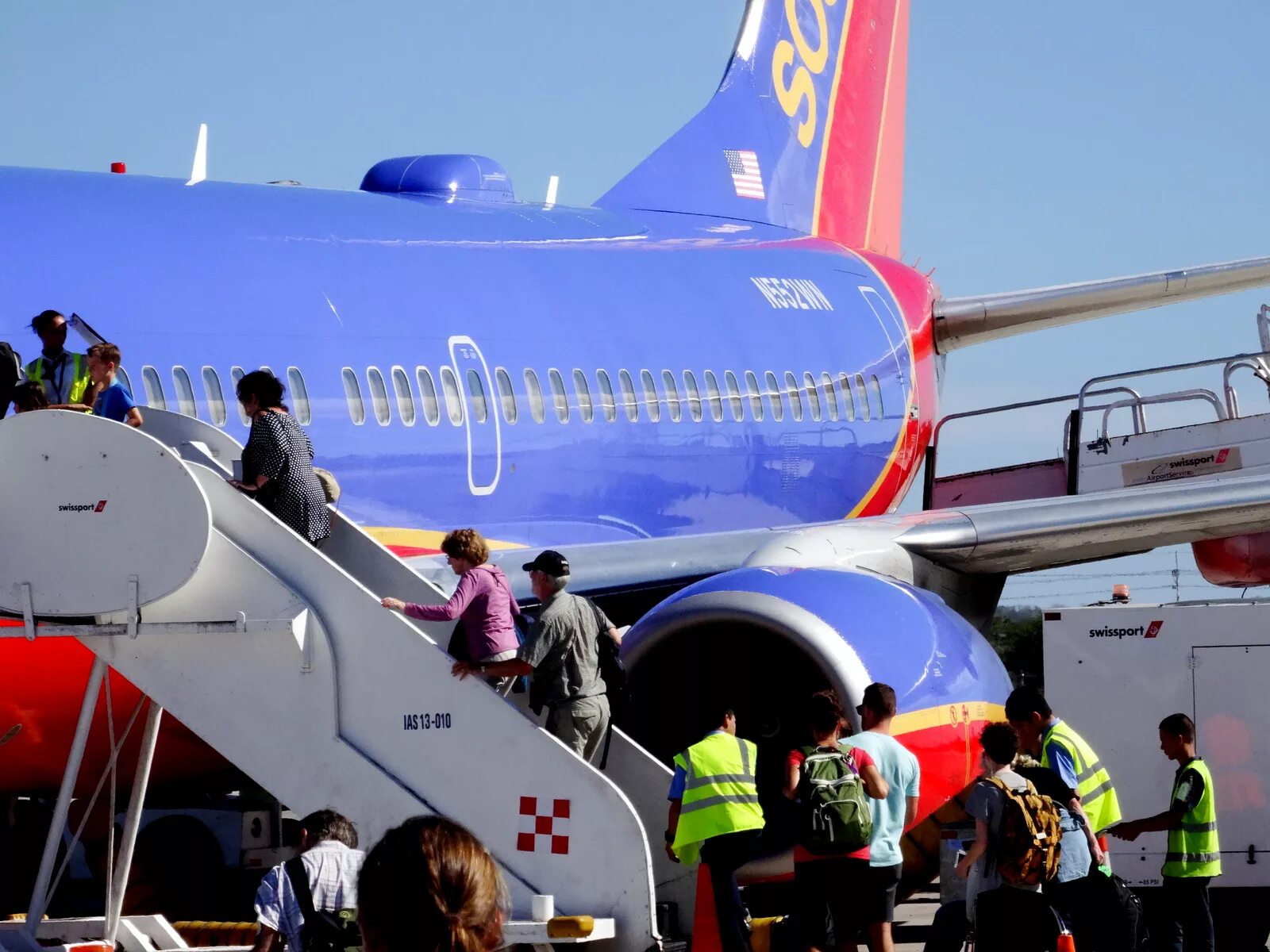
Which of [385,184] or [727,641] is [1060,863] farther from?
[385,184]

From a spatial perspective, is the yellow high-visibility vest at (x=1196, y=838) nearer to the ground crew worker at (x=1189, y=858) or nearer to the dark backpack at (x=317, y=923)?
the ground crew worker at (x=1189, y=858)

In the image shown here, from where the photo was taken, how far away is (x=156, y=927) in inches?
292

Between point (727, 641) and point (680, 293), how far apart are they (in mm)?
3545

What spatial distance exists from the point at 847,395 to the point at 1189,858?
6.36 metres

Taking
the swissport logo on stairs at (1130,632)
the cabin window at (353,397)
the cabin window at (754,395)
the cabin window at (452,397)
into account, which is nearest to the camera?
the cabin window at (353,397)

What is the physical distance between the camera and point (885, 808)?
24.1ft

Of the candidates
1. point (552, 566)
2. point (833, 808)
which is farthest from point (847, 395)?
point (833, 808)

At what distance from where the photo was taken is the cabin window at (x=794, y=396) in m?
13.1

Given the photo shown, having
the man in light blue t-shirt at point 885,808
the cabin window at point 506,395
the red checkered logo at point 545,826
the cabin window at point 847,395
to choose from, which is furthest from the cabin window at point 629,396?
the red checkered logo at point 545,826

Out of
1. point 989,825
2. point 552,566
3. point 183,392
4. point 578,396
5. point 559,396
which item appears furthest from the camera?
point 578,396

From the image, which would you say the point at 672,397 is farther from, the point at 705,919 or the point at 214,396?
the point at 705,919

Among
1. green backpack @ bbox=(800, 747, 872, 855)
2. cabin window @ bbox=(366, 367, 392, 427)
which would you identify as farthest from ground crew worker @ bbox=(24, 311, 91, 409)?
green backpack @ bbox=(800, 747, 872, 855)

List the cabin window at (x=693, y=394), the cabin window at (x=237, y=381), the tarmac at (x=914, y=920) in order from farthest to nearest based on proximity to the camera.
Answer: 1. the cabin window at (x=693, y=394)
2. the tarmac at (x=914, y=920)
3. the cabin window at (x=237, y=381)

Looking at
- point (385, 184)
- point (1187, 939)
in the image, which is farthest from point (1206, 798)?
point (385, 184)
